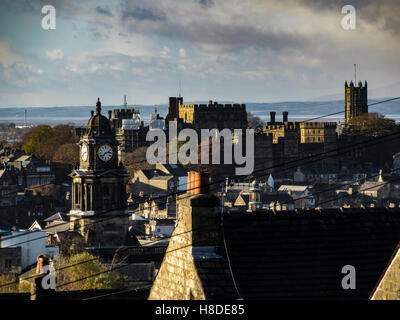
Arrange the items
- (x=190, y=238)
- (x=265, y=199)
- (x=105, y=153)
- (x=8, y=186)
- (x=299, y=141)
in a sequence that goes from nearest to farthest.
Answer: (x=190, y=238), (x=105, y=153), (x=265, y=199), (x=8, y=186), (x=299, y=141)

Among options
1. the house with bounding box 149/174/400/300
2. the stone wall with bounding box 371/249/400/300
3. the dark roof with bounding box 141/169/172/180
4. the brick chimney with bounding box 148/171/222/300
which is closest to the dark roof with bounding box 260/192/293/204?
the dark roof with bounding box 141/169/172/180

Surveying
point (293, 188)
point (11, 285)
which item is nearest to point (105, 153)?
point (11, 285)

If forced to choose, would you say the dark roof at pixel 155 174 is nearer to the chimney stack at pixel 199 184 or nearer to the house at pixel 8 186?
the house at pixel 8 186

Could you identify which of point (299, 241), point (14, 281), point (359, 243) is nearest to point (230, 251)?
point (299, 241)

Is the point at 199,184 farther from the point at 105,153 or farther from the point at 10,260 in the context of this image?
the point at 105,153

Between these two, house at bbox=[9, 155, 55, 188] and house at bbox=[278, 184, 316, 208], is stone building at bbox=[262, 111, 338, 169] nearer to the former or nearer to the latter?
house at bbox=[278, 184, 316, 208]

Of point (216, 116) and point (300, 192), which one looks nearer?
point (300, 192)

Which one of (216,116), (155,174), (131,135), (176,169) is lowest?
(155,174)
